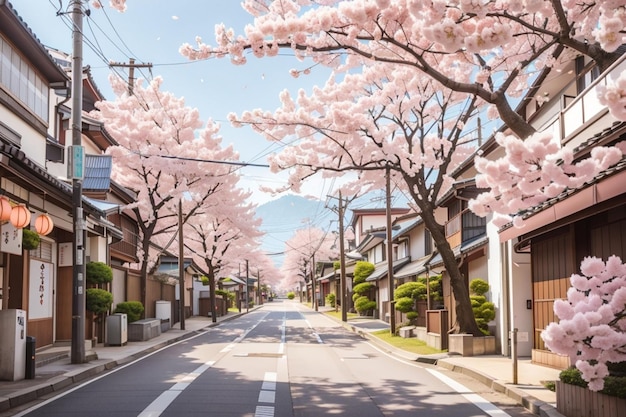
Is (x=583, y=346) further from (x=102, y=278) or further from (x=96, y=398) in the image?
(x=102, y=278)

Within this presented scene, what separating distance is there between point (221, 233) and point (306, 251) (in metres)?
56.8

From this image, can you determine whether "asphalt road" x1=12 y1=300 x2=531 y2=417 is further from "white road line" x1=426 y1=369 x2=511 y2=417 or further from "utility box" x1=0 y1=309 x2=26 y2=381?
"utility box" x1=0 y1=309 x2=26 y2=381

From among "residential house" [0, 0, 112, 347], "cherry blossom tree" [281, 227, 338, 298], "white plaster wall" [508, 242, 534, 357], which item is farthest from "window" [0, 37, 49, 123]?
"cherry blossom tree" [281, 227, 338, 298]

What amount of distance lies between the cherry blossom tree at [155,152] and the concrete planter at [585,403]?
22.6 metres

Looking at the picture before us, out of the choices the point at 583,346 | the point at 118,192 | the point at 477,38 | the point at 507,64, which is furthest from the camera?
the point at 118,192

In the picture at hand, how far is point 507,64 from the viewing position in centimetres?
1636

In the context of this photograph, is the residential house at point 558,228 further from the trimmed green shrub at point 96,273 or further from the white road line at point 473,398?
the trimmed green shrub at point 96,273

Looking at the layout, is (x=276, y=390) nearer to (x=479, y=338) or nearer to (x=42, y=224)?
(x=42, y=224)

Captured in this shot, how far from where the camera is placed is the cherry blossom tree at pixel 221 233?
148 ft

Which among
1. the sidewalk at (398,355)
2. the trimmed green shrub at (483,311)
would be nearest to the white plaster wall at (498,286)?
the trimmed green shrub at (483,311)

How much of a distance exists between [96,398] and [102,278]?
11.6 metres

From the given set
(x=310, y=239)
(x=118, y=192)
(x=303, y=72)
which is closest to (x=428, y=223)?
(x=303, y=72)

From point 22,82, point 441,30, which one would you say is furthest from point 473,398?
point 22,82

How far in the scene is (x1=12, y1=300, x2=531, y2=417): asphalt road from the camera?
9.67 m
